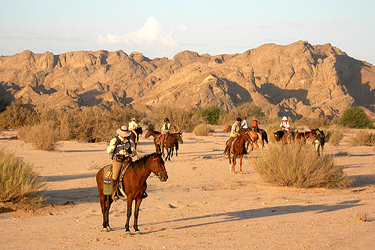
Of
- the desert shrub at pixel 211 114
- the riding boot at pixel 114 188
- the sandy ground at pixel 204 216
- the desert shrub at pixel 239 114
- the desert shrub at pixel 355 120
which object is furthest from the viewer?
the desert shrub at pixel 211 114

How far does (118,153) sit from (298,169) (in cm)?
775

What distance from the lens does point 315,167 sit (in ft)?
48.7

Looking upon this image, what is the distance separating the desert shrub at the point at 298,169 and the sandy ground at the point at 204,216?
38cm

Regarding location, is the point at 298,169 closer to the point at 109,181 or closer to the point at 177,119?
the point at 109,181

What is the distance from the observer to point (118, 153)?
29.0 feet

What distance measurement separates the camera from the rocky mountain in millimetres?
87688

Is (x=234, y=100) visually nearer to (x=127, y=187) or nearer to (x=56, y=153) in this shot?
(x=56, y=153)

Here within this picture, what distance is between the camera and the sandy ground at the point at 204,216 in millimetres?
8117

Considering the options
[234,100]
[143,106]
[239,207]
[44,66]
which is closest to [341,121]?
[234,100]

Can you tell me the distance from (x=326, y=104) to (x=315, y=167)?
270 ft

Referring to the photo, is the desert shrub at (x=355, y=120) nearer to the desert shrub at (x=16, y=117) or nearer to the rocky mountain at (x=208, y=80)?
the rocky mountain at (x=208, y=80)

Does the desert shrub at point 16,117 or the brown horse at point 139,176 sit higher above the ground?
the desert shrub at point 16,117

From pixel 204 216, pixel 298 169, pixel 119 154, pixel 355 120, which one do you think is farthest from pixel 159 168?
pixel 355 120

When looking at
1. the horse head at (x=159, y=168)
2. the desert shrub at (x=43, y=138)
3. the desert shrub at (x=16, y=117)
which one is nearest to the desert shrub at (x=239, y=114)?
the desert shrub at (x=16, y=117)
